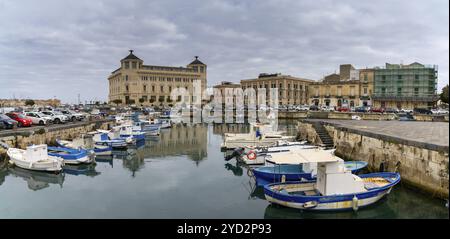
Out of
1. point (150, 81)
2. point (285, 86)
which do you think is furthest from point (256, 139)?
point (150, 81)

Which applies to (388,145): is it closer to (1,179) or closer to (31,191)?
(31,191)

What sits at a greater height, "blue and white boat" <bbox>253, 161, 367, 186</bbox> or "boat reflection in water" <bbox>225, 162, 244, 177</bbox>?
"blue and white boat" <bbox>253, 161, 367, 186</bbox>

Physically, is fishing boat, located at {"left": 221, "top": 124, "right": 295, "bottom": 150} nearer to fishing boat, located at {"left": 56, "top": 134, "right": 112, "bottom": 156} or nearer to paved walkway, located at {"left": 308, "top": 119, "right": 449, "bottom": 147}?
paved walkway, located at {"left": 308, "top": 119, "right": 449, "bottom": 147}

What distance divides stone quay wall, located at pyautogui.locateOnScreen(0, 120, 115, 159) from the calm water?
12.7 feet

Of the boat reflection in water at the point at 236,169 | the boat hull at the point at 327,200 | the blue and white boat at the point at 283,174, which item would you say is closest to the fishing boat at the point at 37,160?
the boat reflection in water at the point at 236,169

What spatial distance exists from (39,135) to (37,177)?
34.7 feet

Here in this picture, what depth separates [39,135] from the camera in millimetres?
28625

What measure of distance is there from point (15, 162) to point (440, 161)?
25160 millimetres

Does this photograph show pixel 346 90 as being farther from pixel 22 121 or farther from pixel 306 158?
pixel 306 158

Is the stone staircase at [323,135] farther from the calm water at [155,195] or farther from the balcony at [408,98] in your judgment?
the balcony at [408,98]

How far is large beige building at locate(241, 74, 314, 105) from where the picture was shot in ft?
325

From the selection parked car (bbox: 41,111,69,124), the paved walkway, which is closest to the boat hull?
the paved walkway
